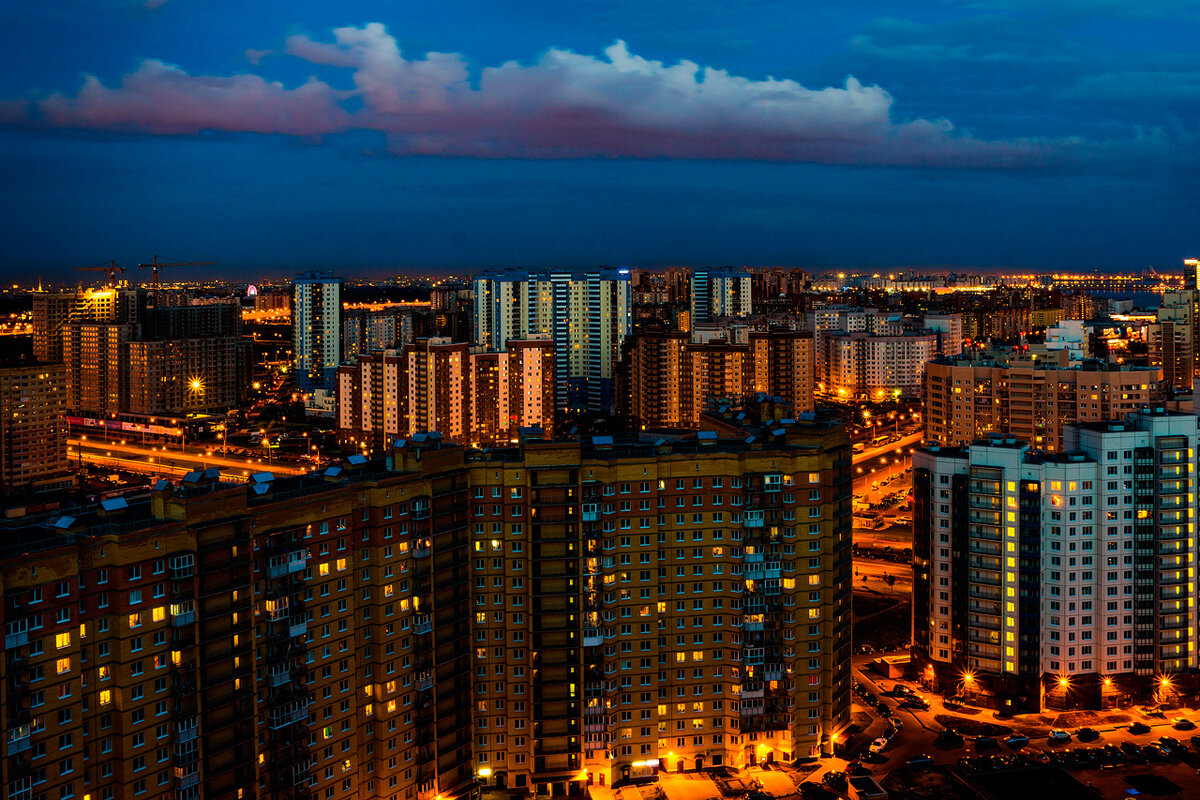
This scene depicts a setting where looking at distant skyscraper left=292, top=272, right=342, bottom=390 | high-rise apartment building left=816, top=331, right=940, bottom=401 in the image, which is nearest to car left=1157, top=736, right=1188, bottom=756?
high-rise apartment building left=816, top=331, right=940, bottom=401

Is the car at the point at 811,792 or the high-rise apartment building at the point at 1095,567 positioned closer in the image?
the car at the point at 811,792

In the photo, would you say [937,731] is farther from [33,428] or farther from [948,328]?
[948,328]

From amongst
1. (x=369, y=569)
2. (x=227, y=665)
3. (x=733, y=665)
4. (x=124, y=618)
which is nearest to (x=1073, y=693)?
(x=733, y=665)

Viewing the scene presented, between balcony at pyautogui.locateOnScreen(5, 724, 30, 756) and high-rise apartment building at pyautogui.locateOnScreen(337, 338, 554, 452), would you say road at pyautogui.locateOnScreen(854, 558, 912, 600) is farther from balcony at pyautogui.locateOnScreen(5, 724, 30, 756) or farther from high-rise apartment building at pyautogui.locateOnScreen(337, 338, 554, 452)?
balcony at pyautogui.locateOnScreen(5, 724, 30, 756)

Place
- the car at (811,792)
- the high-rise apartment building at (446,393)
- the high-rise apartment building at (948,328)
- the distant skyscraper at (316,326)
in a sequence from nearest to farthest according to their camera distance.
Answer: the car at (811,792)
the high-rise apartment building at (446,393)
the distant skyscraper at (316,326)
the high-rise apartment building at (948,328)

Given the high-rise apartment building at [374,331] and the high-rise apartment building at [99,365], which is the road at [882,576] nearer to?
the high-rise apartment building at [99,365]

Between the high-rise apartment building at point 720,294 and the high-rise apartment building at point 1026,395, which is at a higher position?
the high-rise apartment building at point 720,294

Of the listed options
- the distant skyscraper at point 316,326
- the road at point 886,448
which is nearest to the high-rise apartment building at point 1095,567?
the road at point 886,448
